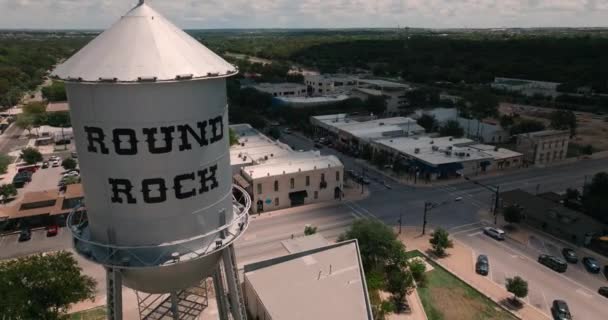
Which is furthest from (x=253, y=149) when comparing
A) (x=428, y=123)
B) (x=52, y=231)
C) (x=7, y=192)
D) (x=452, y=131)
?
(x=428, y=123)

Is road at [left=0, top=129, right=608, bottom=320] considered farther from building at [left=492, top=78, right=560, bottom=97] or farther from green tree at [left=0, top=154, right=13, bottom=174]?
building at [left=492, top=78, right=560, bottom=97]

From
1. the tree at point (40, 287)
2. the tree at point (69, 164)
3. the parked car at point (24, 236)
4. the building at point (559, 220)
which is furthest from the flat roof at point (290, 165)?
the tree at point (69, 164)

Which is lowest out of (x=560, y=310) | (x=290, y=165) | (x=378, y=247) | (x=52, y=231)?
(x=560, y=310)

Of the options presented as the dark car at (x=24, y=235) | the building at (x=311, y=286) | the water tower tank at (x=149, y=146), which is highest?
the water tower tank at (x=149, y=146)

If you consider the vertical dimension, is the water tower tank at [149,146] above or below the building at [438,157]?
above

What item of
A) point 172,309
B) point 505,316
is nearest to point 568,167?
point 505,316

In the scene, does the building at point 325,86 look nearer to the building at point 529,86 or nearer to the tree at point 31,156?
the building at point 529,86

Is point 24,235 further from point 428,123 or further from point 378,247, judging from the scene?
point 428,123

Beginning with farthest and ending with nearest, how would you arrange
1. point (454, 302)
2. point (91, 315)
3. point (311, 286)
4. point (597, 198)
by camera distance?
point (597, 198), point (454, 302), point (91, 315), point (311, 286)
